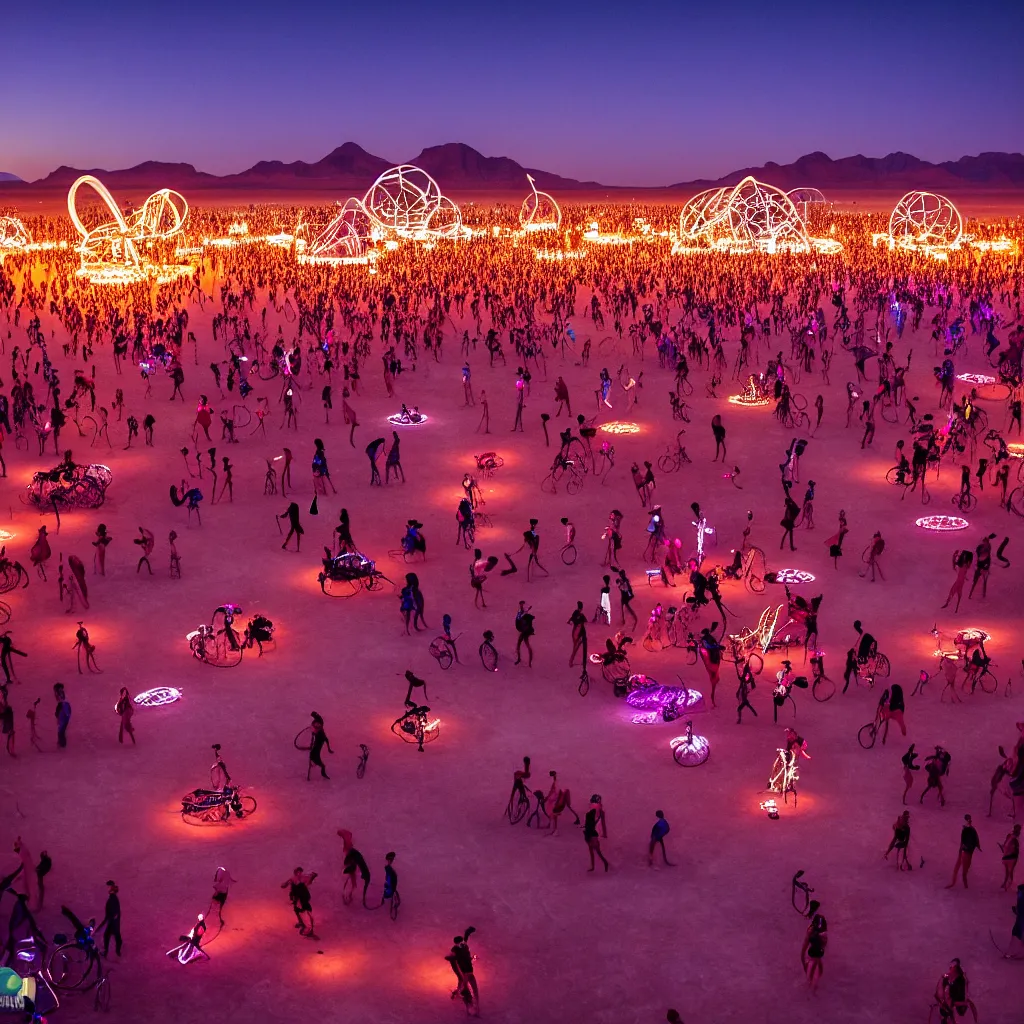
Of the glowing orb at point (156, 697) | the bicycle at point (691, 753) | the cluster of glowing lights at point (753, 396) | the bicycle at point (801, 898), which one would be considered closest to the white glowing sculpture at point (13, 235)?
the cluster of glowing lights at point (753, 396)

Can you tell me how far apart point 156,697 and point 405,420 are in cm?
1550

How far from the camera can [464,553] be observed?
27984 mm

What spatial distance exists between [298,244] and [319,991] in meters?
54.9

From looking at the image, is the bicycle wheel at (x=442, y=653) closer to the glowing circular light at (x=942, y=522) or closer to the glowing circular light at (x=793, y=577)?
the glowing circular light at (x=793, y=577)

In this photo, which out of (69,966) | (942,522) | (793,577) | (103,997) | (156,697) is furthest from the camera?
(942,522)

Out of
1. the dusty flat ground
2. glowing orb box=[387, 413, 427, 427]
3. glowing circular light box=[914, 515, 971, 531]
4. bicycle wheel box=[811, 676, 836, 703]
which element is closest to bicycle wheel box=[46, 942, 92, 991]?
the dusty flat ground

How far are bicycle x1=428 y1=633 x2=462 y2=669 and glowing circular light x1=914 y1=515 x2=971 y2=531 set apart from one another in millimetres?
12524

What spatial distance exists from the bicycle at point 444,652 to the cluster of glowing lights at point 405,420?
506 inches

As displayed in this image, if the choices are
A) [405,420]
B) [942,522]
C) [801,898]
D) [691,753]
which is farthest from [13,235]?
[801,898]

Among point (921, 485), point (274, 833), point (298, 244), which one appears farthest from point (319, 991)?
point (298, 244)

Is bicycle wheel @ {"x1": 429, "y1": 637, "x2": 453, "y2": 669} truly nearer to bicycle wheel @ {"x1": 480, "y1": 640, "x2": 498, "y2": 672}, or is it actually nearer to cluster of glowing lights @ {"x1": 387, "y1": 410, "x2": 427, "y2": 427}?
bicycle wheel @ {"x1": 480, "y1": 640, "x2": 498, "y2": 672}

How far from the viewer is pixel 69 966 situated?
1428 centimetres

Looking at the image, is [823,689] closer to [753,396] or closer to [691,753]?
[691,753]

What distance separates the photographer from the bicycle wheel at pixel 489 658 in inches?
891
